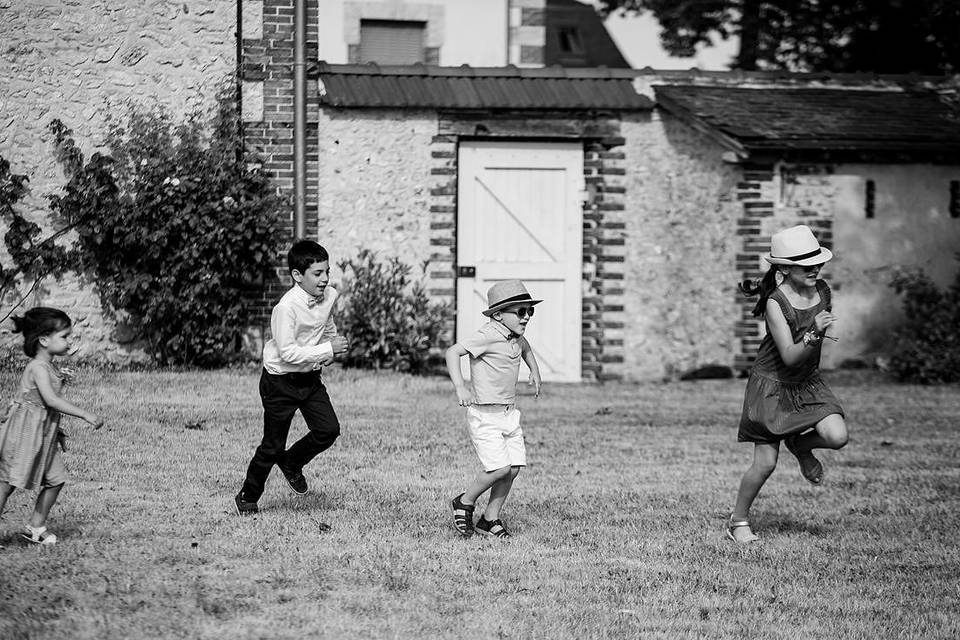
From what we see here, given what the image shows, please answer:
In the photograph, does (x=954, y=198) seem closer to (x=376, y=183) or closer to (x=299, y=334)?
(x=376, y=183)

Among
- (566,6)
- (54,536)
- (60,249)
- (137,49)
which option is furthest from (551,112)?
(566,6)

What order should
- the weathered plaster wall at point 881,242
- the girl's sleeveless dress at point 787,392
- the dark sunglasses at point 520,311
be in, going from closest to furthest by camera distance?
the girl's sleeveless dress at point 787,392
the dark sunglasses at point 520,311
the weathered plaster wall at point 881,242

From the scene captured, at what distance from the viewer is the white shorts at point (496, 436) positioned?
6.61 metres

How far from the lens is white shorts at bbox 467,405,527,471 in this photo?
661 cm

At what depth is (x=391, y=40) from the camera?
17.8m

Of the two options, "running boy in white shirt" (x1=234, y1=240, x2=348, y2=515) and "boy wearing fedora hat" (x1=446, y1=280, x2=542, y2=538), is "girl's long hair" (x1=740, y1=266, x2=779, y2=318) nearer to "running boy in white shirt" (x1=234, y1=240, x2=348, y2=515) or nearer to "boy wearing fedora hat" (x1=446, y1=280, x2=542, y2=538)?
"boy wearing fedora hat" (x1=446, y1=280, x2=542, y2=538)

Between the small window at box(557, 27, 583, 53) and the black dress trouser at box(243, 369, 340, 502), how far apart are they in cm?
2736

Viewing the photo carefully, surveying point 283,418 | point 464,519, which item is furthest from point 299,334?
point 464,519

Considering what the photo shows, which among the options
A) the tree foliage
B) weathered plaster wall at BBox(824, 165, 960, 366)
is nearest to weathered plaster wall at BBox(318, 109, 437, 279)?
weathered plaster wall at BBox(824, 165, 960, 366)

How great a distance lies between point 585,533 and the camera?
22.8ft

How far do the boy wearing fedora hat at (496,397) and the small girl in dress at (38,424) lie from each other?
184cm

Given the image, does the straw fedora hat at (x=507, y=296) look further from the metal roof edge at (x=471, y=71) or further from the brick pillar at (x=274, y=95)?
the metal roof edge at (x=471, y=71)

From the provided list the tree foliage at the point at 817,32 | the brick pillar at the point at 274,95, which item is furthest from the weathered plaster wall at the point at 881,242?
the tree foliage at the point at 817,32

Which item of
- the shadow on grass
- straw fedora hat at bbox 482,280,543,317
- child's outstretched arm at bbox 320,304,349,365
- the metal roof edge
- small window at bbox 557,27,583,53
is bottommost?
the shadow on grass
